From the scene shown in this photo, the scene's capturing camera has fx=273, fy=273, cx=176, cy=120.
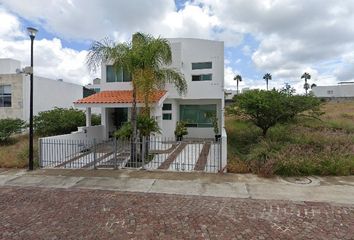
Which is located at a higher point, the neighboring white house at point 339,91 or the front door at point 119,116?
the neighboring white house at point 339,91

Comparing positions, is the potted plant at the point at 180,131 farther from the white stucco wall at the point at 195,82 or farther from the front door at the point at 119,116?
the front door at the point at 119,116

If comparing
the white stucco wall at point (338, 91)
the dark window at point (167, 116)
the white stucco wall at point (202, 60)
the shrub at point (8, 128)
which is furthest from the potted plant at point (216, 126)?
the white stucco wall at point (338, 91)

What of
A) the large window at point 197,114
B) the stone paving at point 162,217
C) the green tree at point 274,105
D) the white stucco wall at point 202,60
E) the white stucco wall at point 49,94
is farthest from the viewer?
the white stucco wall at point 49,94

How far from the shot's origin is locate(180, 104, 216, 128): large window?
18.6m

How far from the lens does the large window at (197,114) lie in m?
18.6

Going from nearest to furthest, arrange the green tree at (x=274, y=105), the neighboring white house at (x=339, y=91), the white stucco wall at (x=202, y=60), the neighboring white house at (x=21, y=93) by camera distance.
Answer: the green tree at (x=274, y=105), the white stucco wall at (x=202, y=60), the neighboring white house at (x=21, y=93), the neighboring white house at (x=339, y=91)

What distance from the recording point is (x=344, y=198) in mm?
6895

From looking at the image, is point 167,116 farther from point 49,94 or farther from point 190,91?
point 49,94

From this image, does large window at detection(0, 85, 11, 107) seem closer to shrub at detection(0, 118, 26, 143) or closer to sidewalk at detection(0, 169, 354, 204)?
shrub at detection(0, 118, 26, 143)

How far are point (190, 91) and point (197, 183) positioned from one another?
33.1 ft

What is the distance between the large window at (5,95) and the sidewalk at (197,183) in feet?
40.7

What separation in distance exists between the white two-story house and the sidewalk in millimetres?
7237

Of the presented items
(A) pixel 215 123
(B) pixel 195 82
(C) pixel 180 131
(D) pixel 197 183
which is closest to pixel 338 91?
(A) pixel 215 123

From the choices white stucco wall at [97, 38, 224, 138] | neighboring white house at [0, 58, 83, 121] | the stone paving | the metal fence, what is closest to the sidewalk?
the stone paving
